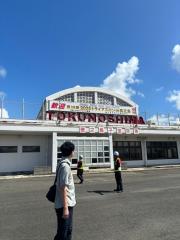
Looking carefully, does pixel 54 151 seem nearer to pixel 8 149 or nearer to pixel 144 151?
pixel 8 149

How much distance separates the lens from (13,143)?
2422 cm

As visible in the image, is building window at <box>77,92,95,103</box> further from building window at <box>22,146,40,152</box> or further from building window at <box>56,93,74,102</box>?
building window at <box>22,146,40,152</box>

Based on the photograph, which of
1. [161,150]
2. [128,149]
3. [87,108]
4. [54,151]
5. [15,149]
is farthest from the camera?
[87,108]

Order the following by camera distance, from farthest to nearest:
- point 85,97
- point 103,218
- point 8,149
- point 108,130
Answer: point 85,97
point 108,130
point 8,149
point 103,218

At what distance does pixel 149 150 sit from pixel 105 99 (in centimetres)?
1004

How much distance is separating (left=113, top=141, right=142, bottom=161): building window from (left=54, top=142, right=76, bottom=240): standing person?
81.2ft

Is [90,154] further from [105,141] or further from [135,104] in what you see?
[135,104]

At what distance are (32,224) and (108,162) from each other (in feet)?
63.1

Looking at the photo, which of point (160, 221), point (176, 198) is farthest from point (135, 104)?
point (160, 221)

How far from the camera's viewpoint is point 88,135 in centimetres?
2569

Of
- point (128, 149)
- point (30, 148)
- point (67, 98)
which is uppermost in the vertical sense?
point (67, 98)

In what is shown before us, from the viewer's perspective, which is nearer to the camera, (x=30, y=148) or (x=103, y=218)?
(x=103, y=218)

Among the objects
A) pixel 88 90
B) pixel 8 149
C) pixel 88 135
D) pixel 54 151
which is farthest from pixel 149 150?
pixel 8 149

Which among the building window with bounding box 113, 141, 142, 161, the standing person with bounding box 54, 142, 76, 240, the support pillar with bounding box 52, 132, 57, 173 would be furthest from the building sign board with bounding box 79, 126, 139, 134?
the standing person with bounding box 54, 142, 76, 240
